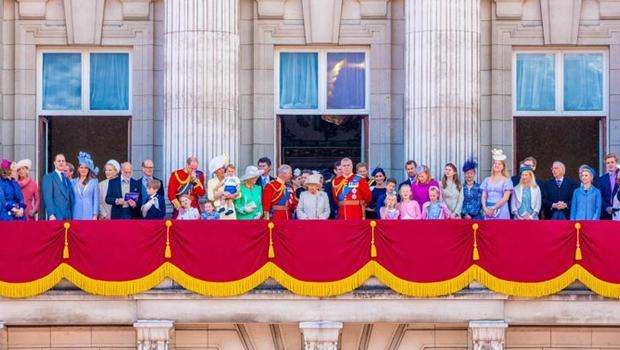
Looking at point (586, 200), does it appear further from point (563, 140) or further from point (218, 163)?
point (218, 163)

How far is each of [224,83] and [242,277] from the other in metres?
6.05

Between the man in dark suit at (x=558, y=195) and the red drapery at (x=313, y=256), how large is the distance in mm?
1570

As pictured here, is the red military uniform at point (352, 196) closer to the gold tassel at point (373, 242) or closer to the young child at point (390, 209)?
the young child at point (390, 209)

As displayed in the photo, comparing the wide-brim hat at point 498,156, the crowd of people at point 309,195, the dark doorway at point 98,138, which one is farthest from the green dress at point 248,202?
the dark doorway at point 98,138

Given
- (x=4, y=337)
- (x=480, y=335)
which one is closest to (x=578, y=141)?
(x=480, y=335)

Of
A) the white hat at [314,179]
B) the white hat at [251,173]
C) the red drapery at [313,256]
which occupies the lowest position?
the red drapery at [313,256]

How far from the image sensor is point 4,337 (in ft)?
120

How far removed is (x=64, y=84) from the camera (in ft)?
141

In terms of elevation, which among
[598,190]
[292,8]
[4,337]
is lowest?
[4,337]

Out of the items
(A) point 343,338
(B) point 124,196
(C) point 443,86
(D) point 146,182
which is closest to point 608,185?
(C) point 443,86

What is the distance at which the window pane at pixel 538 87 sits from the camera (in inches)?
1686

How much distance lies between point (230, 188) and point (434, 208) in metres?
4.07

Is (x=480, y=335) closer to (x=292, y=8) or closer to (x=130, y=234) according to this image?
(x=130, y=234)

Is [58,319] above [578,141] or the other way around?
the other way around
